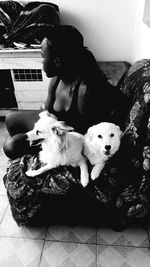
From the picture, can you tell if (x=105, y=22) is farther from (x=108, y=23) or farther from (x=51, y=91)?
(x=51, y=91)

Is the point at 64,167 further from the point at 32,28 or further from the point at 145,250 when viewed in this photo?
the point at 32,28

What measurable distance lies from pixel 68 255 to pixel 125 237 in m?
0.40

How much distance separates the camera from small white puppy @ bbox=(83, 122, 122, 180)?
113 cm

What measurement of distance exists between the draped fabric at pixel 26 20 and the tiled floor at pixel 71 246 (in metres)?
1.74

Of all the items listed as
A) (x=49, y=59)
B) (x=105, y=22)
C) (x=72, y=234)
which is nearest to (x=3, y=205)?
(x=72, y=234)

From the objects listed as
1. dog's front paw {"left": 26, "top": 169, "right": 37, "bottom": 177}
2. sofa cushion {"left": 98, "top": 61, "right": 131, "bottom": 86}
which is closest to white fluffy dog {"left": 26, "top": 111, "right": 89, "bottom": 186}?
dog's front paw {"left": 26, "top": 169, "right": 37, "bottom": 177}

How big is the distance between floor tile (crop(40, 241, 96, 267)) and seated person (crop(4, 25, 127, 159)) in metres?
0.64

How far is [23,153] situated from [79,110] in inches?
18.9

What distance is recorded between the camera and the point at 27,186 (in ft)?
4.31

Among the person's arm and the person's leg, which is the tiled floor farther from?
the person's arm

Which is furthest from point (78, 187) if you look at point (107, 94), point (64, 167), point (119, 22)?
point (119, 22)

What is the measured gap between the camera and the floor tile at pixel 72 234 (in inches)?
58.3

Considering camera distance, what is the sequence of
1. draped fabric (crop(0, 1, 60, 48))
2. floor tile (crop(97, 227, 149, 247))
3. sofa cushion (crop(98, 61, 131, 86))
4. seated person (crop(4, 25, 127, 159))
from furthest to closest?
draped fabric (crop(0, 1, 60, 48)) < sofa cushion (crop(98, 61, 131, 86)) < floor tile (crop(97, 227, 149, 247)) < seated person (crop(4, 25, 127, 159))

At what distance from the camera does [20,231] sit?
1.54 m
